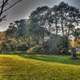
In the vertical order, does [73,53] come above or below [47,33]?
below

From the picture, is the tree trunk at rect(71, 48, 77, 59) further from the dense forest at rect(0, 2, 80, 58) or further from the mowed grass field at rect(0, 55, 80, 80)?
the mowed grass field at rect(0, 55, 80, 80)

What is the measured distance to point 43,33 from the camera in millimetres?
2928

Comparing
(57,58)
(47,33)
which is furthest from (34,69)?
(47,33)

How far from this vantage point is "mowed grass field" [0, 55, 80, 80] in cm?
284

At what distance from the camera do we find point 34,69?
115 inches

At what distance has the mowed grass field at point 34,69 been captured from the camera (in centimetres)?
284

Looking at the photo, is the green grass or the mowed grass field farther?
the green grass

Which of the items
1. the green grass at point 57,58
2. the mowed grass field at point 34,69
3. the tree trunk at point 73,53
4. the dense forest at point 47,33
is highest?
the dense forest at point 47,33

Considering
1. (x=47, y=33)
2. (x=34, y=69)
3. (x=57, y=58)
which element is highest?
(x=47, y=33)

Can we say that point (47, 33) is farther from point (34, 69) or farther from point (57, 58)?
point (34, 69)

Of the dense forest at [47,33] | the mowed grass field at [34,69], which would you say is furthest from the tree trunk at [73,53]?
the mowed grass field at [34,69]

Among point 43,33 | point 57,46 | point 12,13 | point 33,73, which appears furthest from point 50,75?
point 12,13

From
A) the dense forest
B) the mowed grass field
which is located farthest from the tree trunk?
the mowed grass field

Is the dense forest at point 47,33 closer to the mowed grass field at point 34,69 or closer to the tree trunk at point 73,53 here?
the tree trunk at point 73,53
